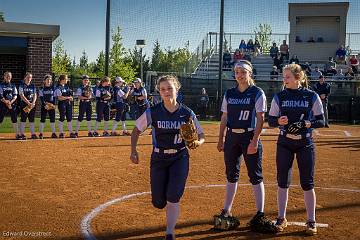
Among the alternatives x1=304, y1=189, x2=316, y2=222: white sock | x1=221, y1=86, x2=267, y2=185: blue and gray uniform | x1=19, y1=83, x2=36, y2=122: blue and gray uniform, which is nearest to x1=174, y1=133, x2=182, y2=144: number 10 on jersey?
x1=221, y1=86, x2=267, y2=185: blue and gray uniform

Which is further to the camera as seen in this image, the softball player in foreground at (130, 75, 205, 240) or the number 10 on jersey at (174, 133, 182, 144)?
the number 10 on jersey at (174, 133, 182, 144)

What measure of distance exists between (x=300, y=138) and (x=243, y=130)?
28.4 inches

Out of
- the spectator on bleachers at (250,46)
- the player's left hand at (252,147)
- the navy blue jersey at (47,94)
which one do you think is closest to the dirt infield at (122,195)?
the player's left hand at (252,147)

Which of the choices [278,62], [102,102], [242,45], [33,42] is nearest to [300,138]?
[102,102]

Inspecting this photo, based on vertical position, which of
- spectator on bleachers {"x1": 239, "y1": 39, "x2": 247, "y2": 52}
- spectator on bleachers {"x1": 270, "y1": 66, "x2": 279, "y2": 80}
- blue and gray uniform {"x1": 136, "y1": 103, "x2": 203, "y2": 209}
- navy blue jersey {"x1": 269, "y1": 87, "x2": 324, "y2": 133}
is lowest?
blue and gray uniform {"x1": 136, "y1": 103, "x2": 203, "y2": 209}

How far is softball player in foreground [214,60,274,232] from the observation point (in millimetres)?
5602

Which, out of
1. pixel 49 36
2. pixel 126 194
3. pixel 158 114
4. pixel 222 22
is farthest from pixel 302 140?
pixel 222 22

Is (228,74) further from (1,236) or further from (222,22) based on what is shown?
(1,236)

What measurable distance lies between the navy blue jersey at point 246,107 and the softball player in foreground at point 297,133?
0.27 metres

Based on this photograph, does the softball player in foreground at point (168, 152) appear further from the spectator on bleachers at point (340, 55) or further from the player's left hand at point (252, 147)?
the spectator on bleachers at point (340, 55)

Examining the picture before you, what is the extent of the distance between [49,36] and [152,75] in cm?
984

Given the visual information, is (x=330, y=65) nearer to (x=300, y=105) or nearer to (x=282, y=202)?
(x=300, y=105)

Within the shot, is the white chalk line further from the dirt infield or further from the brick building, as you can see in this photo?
the brick building

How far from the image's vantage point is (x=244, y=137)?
224 inches
